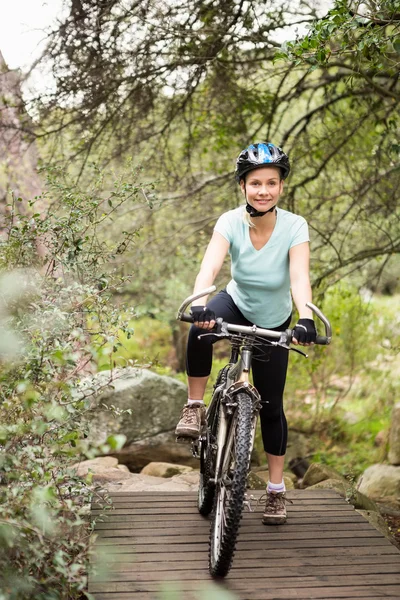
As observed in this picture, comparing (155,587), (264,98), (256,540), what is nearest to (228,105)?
(264,98)

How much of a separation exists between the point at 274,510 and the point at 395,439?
4726 mm

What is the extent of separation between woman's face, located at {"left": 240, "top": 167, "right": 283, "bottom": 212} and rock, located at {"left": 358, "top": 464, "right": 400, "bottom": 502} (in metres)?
4.46

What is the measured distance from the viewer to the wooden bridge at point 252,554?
11.4 ft

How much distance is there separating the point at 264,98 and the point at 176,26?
1503mm

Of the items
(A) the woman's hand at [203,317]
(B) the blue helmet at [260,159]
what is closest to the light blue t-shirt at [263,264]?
(B) the blue helmet at [260,159]

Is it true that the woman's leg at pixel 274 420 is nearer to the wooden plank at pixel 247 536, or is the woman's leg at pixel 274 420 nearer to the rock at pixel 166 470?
the wooden plank at pixel 247 536

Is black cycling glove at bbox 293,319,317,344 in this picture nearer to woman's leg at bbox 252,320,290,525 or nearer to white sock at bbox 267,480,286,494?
woman's leg at bbox 252,320,290,525

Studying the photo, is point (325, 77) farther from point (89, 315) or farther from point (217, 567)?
point (217, 567)

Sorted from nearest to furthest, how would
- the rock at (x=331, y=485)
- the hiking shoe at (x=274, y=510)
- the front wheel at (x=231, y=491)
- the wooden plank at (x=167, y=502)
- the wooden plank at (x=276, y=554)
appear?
1. the front wheel at (x=231, y=491)
2. the wooden plank at (x=276, y=554)
3. the hiking shoe at (x=274, y=510)
4. the wooden plank at (x=167, y=502)
5. the rock at (x=331, y=485)

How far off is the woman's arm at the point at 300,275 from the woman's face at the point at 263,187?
0.92 feet

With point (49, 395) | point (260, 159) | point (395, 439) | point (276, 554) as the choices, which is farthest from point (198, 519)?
point (395, 439)

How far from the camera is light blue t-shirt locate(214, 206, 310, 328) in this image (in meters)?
3.99

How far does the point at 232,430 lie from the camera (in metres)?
3.60

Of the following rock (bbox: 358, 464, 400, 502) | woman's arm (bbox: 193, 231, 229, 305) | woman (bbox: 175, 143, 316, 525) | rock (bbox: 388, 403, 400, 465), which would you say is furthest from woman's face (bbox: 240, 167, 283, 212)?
rock (bbox: 388, 403, 400, 465)
